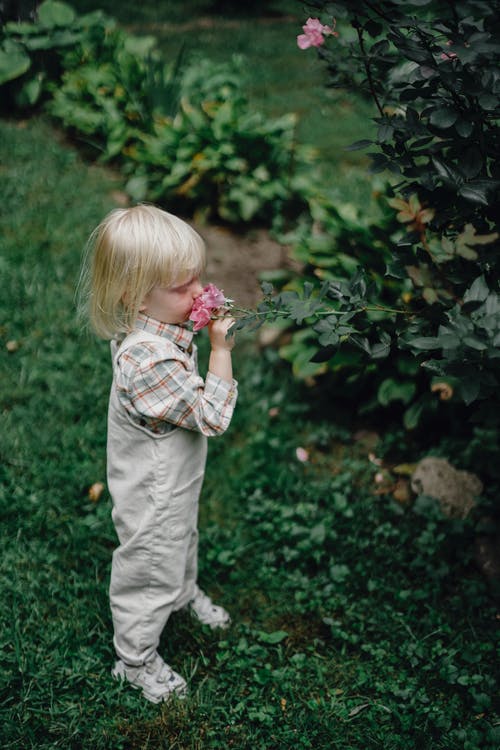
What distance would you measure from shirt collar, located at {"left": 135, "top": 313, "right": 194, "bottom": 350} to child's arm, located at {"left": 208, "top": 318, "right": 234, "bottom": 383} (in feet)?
0.35

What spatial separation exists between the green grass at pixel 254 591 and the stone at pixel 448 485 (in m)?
0.09

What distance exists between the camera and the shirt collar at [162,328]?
2061 millimetres

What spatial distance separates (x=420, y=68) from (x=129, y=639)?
188 cm

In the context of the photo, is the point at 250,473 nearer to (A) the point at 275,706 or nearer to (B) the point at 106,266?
(A) the point at 275,706

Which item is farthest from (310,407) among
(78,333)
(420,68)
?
(420,68)

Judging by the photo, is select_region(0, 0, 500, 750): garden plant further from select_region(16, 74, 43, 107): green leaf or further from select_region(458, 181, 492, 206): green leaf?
select_region(16, 74, 43, 107): green leaf

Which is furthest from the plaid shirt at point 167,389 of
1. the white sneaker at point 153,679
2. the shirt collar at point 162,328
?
the white sneaker at point 153,679

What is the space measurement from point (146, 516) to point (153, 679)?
619 millimetres

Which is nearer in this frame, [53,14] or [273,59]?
[53,14]

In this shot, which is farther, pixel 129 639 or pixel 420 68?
pixel 129 639

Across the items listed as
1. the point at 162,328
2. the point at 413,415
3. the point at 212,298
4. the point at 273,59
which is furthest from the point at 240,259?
the point at 273,59

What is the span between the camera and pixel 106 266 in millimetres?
2002

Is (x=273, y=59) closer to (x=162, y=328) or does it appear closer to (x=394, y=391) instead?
(x=394, y=391)

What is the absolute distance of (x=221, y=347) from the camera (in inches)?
80.1
